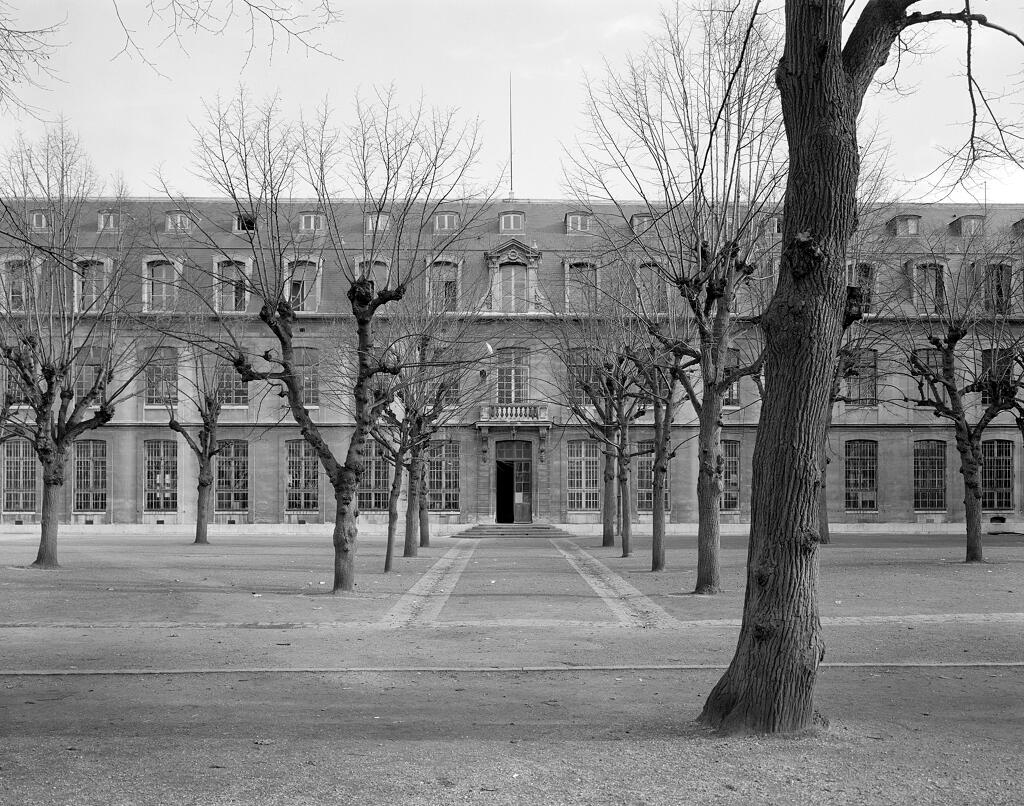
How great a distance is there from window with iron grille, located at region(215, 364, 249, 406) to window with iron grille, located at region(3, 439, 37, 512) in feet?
29.7

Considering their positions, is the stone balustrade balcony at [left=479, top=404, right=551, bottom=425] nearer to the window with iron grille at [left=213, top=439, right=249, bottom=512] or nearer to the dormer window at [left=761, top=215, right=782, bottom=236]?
the window with iron grille at [left=213, top=439, right=249, bottom=512]

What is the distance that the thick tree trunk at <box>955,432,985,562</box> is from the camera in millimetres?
24500

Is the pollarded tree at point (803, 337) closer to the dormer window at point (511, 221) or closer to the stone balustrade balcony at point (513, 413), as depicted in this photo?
the stone balustrade balcony at point (513, 413)

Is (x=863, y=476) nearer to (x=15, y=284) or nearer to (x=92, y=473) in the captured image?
(x=92, y=473)

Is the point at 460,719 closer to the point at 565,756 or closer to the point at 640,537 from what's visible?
the point at 565,756

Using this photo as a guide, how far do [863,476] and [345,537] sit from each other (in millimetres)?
34959

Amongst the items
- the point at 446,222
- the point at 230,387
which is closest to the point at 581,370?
the point at 230,387

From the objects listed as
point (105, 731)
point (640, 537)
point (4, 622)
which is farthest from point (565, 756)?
point (640, 537)

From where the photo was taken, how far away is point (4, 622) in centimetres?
1455

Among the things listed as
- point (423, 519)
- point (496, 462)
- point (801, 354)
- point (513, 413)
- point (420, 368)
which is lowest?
point (423, 519)

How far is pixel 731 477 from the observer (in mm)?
47875

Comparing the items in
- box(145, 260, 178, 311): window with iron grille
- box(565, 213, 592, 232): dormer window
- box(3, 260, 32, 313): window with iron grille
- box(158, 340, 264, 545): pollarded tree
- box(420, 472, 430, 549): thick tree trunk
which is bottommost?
box(420, 472, 430, 549): thick tree trunk

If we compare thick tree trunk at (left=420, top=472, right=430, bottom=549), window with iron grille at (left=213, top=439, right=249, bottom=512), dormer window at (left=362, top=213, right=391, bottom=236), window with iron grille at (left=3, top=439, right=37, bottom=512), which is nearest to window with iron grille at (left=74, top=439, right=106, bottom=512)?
window with iron grille at (left=3, top=439, right=37, bottom=512)

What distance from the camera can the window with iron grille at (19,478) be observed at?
46.7m
